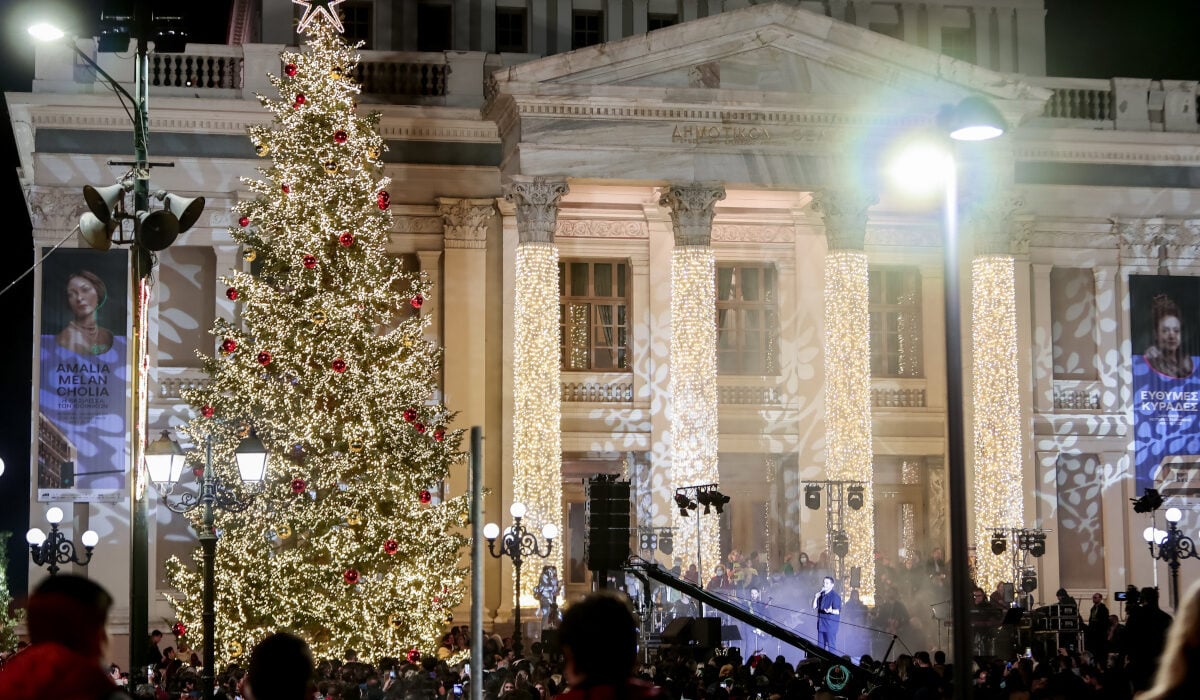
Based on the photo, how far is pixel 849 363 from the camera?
33562mm

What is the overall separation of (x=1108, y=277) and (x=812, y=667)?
21991mm

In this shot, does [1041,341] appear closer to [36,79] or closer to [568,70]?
[568,70]

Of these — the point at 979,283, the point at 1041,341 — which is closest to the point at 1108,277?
the point at 1041,341

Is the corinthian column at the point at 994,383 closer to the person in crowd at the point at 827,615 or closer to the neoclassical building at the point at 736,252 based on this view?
the neoclassical building at the point at 736,252

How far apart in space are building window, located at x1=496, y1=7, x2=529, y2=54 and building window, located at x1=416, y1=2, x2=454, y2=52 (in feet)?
3.65

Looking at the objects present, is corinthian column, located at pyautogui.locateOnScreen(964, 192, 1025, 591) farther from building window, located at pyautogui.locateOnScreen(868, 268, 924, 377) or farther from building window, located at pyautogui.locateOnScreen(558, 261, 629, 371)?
building window, located at pyautogui.locateOnScreen(558, 261, 629, 371)

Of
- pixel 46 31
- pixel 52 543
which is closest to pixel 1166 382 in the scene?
pixel 52 543

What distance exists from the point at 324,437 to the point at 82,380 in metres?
10.3

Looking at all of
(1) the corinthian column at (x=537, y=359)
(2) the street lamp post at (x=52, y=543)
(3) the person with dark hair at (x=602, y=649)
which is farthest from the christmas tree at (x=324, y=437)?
(3) the person with dark hair at (x=602, y=649)

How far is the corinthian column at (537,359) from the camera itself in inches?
1262

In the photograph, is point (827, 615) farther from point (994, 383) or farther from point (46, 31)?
point (46, 31)

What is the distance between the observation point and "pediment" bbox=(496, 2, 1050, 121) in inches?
1291

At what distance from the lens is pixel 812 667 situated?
734 inches

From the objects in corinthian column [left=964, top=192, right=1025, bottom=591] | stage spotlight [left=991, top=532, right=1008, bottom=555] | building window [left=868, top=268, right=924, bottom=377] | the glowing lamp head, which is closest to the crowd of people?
the glowing lamp head
